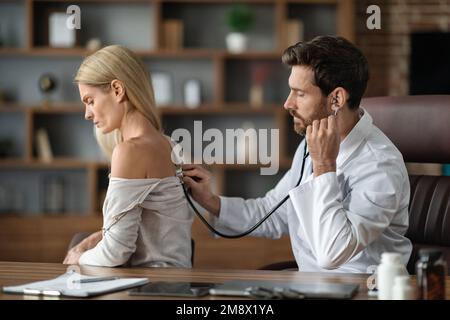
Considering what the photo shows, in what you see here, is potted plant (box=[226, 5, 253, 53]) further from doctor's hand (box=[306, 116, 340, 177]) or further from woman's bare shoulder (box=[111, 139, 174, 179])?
doctor's hand (box=[306, 116, 340, 177])

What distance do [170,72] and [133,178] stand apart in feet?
11.3

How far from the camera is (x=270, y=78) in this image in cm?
534

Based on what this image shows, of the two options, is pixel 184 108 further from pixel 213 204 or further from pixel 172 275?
pixel 172 275

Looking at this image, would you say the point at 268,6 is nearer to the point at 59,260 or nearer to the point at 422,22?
the point at 422,22

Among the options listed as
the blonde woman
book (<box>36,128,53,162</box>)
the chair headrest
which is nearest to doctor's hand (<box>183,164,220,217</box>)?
the blonde woman

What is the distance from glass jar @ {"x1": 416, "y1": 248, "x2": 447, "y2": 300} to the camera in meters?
1.43

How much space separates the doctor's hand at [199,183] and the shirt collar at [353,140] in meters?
0.39

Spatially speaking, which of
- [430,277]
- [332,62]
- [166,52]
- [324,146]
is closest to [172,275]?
[324,146]

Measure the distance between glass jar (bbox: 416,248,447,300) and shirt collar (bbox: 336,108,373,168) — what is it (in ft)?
2.27

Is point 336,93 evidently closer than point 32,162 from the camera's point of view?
Yes

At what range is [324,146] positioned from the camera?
1.93 m

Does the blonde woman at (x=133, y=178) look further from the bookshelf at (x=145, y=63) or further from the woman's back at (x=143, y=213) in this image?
the bookshelf at (x=145, y=63)
